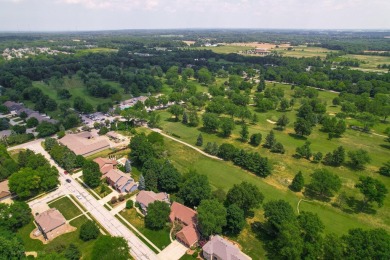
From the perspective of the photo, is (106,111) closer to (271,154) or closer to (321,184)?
(271,154)

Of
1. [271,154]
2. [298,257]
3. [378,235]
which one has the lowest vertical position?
[271,154]

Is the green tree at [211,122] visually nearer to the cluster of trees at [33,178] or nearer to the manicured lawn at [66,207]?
the cluster of trees at [33,178]

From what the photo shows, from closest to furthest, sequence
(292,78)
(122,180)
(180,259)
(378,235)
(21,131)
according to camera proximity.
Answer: (378,235) → (180,259) → (122,180) → (21,131) → (292,78)

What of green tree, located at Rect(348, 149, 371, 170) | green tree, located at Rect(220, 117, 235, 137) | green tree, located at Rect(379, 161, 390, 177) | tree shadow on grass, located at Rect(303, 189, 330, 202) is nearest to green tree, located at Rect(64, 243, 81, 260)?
tree shadow on grass, located at Rect(303, 189, 330, 202)

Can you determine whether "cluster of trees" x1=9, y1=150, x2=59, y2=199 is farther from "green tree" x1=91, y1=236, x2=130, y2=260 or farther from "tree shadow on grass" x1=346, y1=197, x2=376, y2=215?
"tree shadow on grass" x1=346, y1=197, x2=376, y2=215

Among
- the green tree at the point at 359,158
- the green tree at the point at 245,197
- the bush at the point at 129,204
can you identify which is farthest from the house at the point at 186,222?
the green tree at the point at 359,158

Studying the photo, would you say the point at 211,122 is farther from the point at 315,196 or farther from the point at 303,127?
the point at 315,196

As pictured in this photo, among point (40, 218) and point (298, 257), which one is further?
point (40, 218)

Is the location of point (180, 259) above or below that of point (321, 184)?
below

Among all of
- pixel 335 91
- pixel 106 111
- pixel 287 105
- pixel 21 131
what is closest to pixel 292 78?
pixel 335 91
